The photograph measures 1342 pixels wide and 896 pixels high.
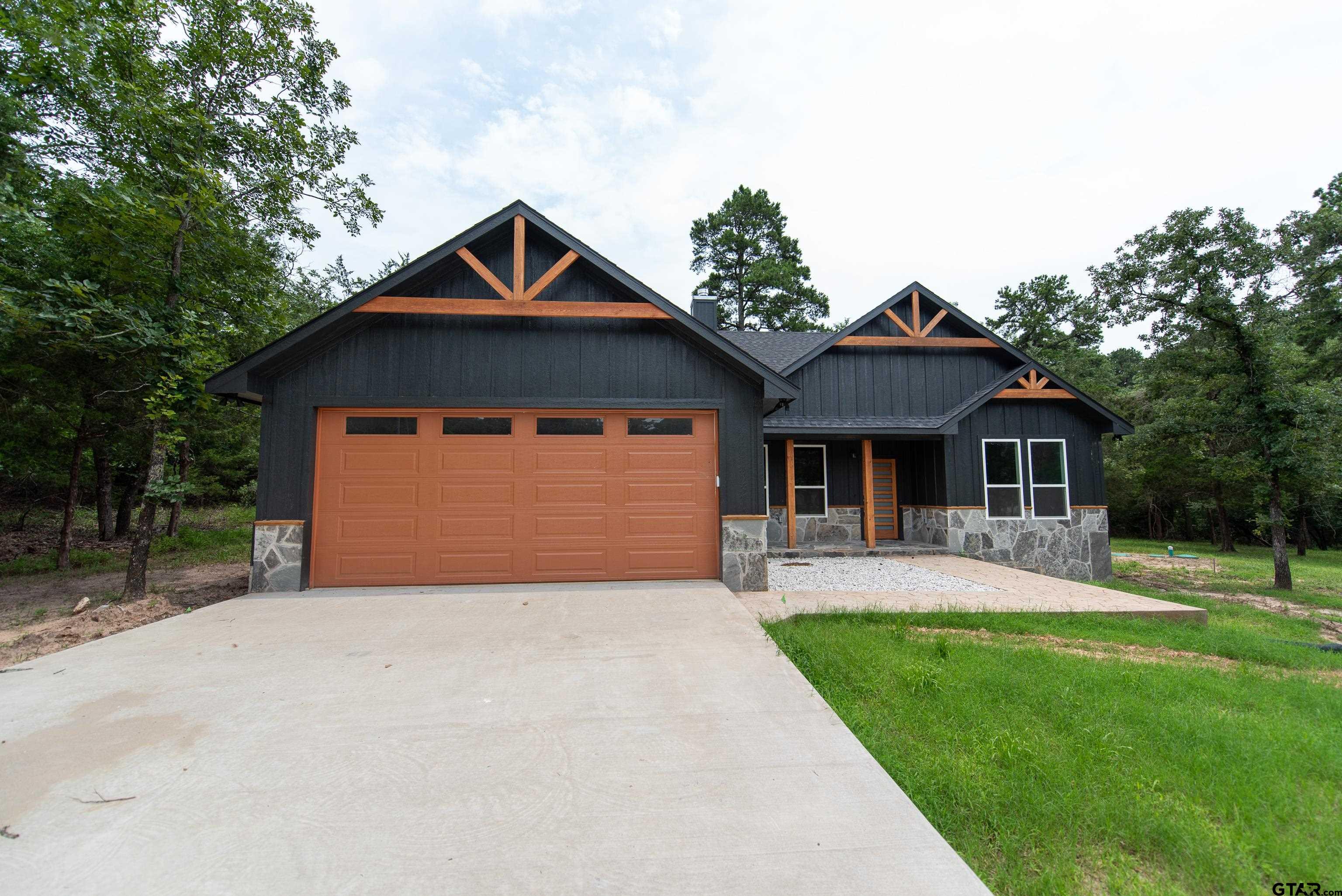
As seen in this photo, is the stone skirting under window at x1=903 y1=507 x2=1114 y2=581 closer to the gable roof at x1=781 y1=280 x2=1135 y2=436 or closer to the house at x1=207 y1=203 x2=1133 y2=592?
the gable roof at x1=781 y1=280 x2=1135 y2=436

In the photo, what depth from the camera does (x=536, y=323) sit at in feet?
23.0

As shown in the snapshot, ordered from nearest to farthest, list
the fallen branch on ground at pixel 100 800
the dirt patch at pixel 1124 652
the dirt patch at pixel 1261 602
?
the fallen branch on ground at pixel 100 800 → the dirt patch at pixel 1124 652 → the dirt patch at pixel 1261 602

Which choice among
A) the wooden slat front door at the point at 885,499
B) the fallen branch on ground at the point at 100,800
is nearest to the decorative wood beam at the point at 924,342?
the wooden slat front door at the point at 885,499

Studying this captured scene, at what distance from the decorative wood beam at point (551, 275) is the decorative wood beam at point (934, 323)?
800 centimetres

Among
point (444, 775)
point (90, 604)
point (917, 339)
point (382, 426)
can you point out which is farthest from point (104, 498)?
point (917, 339)

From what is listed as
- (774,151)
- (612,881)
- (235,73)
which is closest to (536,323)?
(235,73)

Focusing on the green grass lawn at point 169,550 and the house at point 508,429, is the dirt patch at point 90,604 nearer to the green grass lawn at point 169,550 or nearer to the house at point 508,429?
the green grass lawn at point 169,550

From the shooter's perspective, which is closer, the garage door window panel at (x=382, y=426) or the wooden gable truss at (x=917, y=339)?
the garage door window panel at (x=382, y=426)

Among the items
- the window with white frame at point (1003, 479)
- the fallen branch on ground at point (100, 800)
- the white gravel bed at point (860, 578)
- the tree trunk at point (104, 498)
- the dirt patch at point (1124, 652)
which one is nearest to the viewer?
the fallen branch on ground at point (100, 800)

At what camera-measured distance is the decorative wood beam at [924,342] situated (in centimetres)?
1191

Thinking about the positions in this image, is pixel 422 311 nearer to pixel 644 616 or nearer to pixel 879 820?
pixel 644 616

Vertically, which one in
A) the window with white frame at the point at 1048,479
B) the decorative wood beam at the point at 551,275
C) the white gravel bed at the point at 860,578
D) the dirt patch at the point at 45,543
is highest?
the decorative wood beam at the point at 551,275

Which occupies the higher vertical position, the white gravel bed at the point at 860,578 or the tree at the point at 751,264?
the tree at the point at 751,264

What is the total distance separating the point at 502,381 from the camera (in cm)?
691
